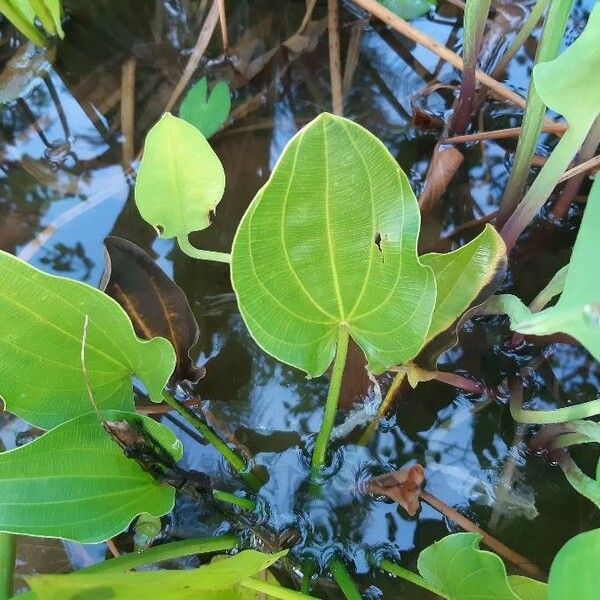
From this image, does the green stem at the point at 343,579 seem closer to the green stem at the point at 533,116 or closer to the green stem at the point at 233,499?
the green stem at the point at 233,499

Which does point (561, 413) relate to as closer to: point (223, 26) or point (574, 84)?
point (574, 84)

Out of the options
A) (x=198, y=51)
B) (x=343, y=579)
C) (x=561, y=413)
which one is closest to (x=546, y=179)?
(x=561, y=413)

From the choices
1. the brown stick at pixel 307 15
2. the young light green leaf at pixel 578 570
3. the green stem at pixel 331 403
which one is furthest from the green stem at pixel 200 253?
the brown stick at pixel 307 15

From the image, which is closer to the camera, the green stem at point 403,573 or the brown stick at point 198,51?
the green stem at point 403,573

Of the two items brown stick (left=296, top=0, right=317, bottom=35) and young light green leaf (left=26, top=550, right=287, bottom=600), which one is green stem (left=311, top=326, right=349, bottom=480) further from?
brown stick (left=296, top=0, right=317, bottom=35)

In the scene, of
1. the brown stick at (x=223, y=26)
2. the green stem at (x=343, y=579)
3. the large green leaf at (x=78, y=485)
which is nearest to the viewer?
the large green leaf at (x=78, y=485)

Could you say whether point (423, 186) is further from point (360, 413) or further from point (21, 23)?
point (21, 23)

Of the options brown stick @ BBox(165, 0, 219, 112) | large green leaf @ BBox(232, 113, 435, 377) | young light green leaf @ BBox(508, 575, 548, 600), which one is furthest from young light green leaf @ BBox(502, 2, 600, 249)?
brown stick @ BBox(165, 0, 219, 112)
